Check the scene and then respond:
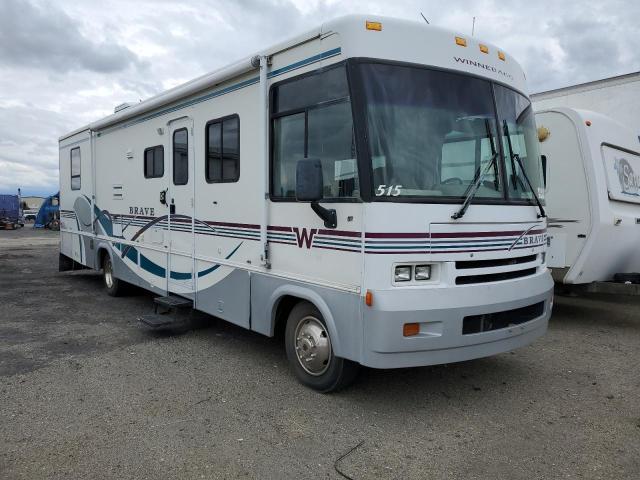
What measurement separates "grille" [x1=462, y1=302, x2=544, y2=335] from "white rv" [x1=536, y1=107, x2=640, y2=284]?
2341 millimetres

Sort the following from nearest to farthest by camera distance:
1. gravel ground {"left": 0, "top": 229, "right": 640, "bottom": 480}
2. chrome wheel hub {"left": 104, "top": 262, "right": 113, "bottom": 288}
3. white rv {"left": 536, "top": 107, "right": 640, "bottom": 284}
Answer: gravel ground {"left": 0, "top": 229, "right": 640, "bottom": 480}
white rv {"left": 536, "top": 107, "right": 640, "bottom": 284}
chrome wheel hub {"left": 104, "top": 262, "right": 113, "bottom": 288}

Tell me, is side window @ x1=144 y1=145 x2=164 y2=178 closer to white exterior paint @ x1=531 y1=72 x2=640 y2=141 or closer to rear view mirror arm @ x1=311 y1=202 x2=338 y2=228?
rear view mirror arm @ x1=311 y1=202 x2=338 y2=228

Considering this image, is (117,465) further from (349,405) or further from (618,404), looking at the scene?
(618,404)

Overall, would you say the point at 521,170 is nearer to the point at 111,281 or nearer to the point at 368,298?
the point at 368,298

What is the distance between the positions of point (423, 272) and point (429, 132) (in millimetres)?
1046

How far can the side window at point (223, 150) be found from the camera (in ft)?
17.3

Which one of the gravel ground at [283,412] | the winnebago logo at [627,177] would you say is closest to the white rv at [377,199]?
the gravel ground at [283,412]

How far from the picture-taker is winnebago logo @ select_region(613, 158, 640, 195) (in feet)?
22.9

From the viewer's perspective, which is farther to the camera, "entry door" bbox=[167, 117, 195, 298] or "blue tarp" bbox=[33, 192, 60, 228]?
"blue tarp" bbox=[33, 192, 60, 228]

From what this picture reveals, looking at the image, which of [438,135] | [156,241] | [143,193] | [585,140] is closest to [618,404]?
[438,135]

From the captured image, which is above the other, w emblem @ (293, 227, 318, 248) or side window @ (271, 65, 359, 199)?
side window @ (271, 65, 359, 199)

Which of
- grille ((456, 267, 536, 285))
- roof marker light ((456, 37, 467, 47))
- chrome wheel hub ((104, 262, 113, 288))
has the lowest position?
chrome wheel hub ((104, 262, 113, 288))

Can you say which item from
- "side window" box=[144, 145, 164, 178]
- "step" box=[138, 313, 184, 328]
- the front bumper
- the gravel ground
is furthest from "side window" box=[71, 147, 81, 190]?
the front bumper

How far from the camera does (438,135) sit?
4078 millimetres
